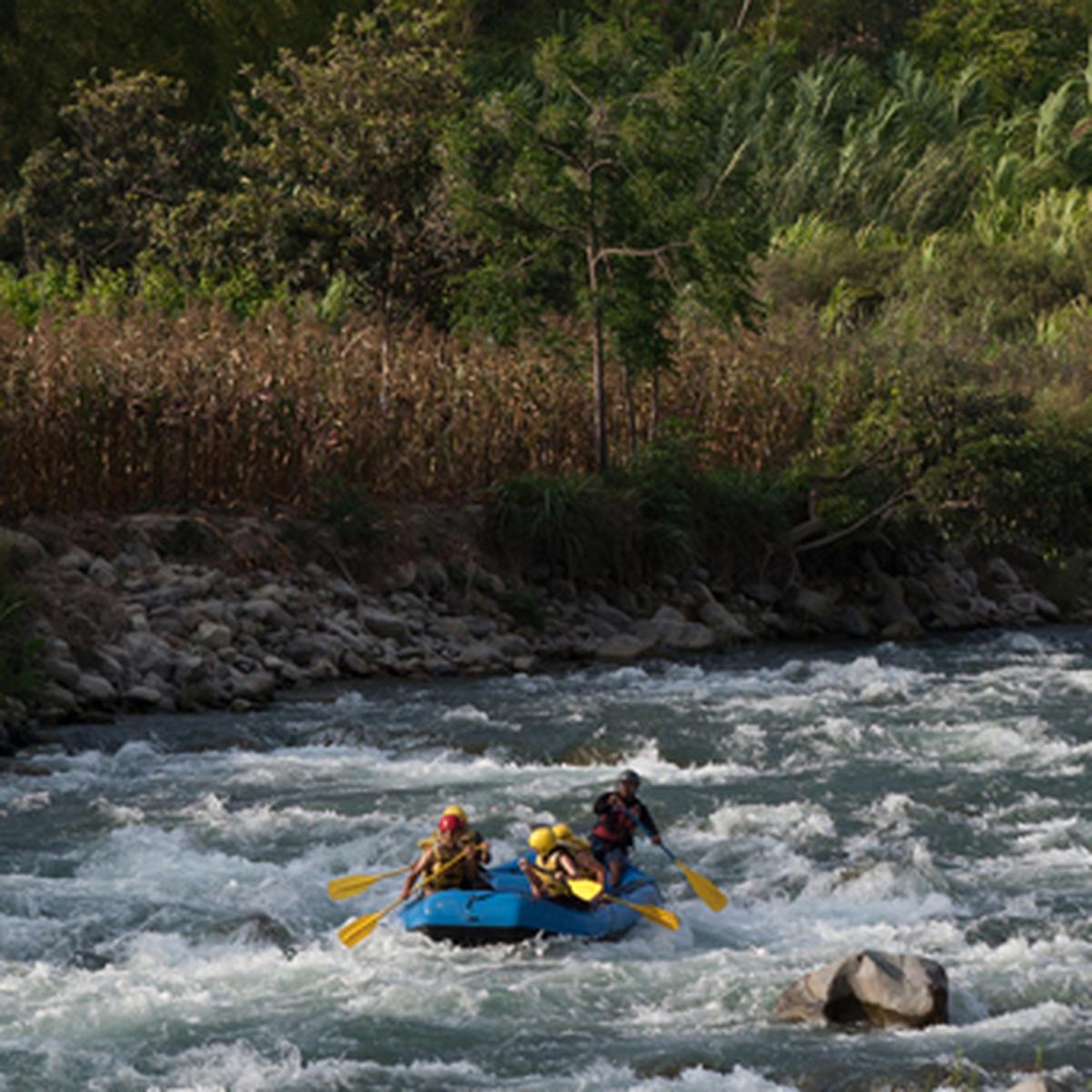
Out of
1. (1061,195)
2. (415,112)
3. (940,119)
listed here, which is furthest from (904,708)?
(940,119)

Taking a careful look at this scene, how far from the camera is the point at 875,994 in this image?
7543 mm

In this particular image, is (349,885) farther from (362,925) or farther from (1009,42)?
(1009,42)

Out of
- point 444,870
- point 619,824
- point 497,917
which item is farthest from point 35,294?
point 497,917

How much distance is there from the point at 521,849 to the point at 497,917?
1.81 meters

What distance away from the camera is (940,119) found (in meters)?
35.3

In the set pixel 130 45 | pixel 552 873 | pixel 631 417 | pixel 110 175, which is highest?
pixel 130 45

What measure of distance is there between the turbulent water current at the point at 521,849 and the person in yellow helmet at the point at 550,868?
9.4 inches

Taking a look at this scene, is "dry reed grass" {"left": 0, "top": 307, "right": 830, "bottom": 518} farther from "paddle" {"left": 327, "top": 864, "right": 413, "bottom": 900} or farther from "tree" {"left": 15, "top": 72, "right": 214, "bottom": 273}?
"paddle" {"left": 327, "top": 864, "right": 413, "bottom": 900}

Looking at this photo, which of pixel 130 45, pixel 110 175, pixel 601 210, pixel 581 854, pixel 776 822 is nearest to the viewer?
pixel 581 854

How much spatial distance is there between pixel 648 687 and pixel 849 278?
49.0ft

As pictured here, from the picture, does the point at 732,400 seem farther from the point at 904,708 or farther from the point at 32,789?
the point at 32,789

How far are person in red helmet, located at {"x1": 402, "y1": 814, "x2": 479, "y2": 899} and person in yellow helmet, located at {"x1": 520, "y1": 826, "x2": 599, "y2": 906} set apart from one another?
0.25 metres

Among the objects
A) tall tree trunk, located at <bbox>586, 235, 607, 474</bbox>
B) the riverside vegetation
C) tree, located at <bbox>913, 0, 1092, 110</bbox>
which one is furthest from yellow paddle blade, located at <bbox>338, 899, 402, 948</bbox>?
tree, located at <bbox>913, 0, 1092, 110</bbox>

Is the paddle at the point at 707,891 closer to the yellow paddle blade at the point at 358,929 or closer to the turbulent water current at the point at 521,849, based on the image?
the turbulent water current at the point at 521,849
